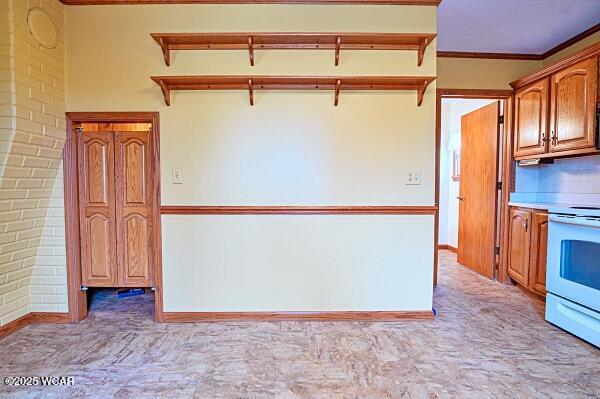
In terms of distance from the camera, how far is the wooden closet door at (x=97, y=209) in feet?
8.58

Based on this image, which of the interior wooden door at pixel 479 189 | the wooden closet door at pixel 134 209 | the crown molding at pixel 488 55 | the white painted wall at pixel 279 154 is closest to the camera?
the white painted wall at pixel 279 154

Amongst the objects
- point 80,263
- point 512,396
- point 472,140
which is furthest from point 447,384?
point 472,140

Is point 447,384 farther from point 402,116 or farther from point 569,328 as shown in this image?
point 402,116

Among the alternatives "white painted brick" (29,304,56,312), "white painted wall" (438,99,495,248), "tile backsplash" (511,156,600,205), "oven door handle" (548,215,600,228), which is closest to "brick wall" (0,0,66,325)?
"white painted brick" (29,304,56,312)

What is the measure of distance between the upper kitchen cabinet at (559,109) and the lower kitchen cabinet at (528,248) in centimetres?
61

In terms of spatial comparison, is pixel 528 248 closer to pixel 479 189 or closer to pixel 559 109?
pixel 479 189

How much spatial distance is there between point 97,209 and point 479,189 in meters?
4.13

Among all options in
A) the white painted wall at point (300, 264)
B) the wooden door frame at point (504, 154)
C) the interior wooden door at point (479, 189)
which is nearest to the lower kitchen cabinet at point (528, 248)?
the wooden door frame at point (504, 154)

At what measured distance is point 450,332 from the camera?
2.42 m

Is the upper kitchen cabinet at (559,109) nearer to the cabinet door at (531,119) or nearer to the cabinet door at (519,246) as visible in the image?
the cabinet door at (531,119)

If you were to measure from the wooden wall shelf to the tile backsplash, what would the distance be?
192 centimetres

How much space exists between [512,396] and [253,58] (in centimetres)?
273

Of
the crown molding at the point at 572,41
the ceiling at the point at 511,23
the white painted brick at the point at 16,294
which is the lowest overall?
the white painted brick at the point at 16,294

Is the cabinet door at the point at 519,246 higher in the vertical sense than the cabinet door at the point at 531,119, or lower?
lower
